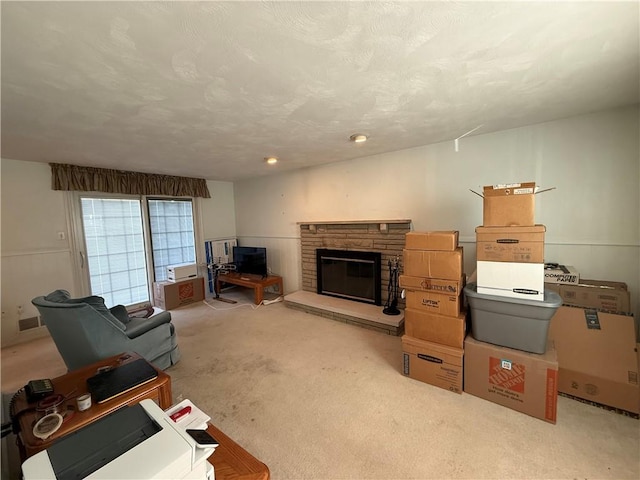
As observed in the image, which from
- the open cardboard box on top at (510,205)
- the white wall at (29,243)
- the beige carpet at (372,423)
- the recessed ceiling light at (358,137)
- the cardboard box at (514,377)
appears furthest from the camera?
the white wall at (29,243)

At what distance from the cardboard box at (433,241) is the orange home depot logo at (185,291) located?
3.95 meters

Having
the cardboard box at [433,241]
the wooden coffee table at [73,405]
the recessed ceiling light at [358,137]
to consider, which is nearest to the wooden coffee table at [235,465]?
the wooden coffee table at [73,405]

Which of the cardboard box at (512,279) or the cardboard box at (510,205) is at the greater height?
the cardboard box at (510,205)

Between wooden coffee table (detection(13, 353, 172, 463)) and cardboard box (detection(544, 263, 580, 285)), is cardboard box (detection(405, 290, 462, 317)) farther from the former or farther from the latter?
wooden coffee table (detection(13, 353, 172, 463))

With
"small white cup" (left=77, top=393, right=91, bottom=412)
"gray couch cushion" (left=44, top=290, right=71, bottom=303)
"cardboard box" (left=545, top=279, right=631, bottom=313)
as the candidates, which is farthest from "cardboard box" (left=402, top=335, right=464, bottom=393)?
"gray couch cushion" (left=44, top=290, right=71, bottom=303)

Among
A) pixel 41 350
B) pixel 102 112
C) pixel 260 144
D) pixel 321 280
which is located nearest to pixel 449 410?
pixel 321 280

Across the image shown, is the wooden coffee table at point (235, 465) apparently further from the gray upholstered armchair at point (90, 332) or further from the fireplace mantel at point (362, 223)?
the fireplace mantel at point (362, 223)

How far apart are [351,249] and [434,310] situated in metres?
1.90

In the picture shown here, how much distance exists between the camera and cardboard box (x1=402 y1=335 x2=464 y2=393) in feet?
7.20

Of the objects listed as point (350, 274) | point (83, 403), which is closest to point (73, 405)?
point (83, 403)

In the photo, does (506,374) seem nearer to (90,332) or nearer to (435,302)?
(435,302)

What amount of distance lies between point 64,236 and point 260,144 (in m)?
3.13

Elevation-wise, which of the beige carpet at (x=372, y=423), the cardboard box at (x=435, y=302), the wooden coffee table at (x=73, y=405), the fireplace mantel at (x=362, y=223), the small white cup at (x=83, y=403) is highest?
the fireplace mantel at (x=362, y=223)

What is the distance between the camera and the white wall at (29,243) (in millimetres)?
3246
